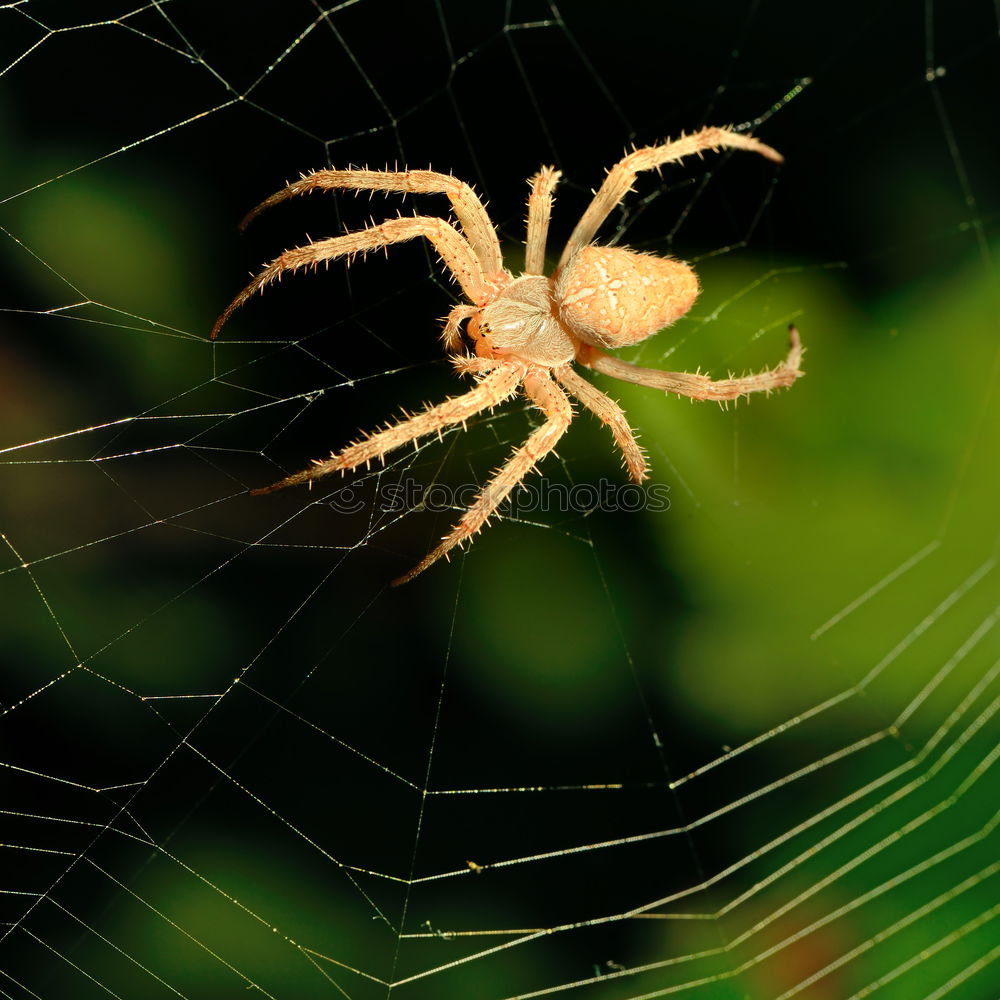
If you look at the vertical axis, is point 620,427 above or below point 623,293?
below

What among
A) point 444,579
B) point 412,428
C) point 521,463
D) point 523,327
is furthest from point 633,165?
point 444,579

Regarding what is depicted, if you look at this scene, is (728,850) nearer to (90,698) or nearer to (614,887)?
(614,887)

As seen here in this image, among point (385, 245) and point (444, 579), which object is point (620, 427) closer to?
point (444, 579)

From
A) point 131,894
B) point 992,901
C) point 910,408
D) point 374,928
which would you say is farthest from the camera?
point 910,408

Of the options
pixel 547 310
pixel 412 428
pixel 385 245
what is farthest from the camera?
pixel 547 310

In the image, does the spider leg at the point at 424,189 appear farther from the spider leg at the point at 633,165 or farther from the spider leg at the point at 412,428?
the spider leg at the point at 412,428

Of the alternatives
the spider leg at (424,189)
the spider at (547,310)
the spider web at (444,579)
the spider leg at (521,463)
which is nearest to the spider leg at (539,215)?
the spider at (547,310)

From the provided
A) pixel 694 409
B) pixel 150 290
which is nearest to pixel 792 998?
pixel 694 409
